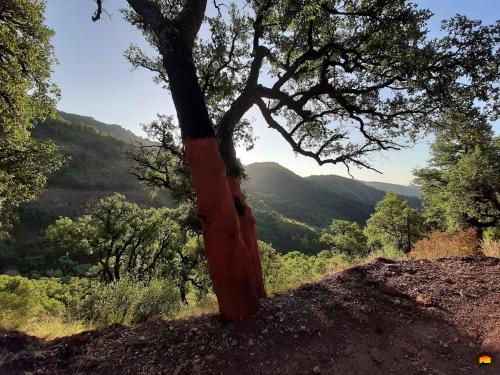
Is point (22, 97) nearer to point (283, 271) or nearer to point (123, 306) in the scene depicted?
point (123, 306)

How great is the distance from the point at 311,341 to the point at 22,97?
9.50 m

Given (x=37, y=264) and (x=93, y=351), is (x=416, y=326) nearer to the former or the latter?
(x=93, y=351)

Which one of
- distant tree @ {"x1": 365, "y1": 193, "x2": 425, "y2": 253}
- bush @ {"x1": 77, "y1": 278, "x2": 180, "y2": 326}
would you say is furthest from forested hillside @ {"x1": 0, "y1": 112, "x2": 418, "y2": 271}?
bush @ {"x1": 77, "y1": 278, "x2": 180, "y2": 326}

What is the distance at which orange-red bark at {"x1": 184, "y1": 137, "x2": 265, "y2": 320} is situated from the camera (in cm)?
466

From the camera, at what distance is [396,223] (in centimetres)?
3397

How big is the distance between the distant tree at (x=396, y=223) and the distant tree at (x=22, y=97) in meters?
31.5

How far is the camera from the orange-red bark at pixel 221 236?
183 inches

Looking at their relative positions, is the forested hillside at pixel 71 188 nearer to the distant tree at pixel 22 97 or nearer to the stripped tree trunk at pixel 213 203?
the distant tree at pixel 22 97

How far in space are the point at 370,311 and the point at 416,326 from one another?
63cm

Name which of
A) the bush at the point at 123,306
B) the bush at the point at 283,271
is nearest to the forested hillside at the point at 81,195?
the bush at the point at 283,271

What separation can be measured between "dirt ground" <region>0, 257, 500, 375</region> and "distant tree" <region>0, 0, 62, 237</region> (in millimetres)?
5257

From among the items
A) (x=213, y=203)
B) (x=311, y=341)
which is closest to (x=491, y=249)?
(x=311, y=341)

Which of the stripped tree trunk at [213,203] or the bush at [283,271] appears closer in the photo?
the stripped tree trunk at [213,203]

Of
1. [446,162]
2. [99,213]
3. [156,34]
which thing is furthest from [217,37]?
[446,162]
